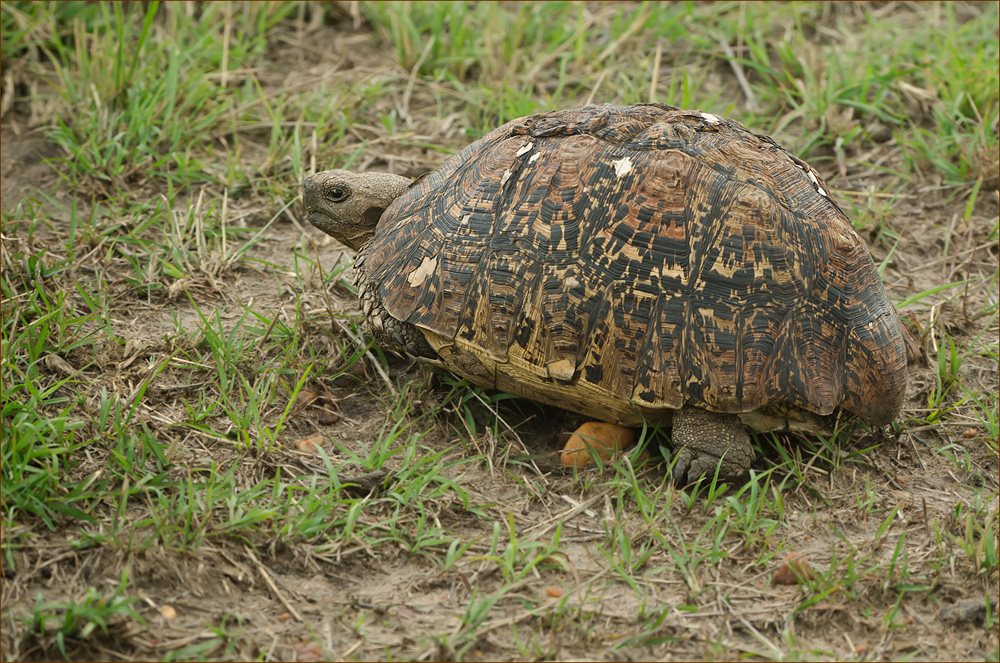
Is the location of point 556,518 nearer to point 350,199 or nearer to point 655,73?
point 350,199

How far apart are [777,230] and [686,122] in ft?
1.89

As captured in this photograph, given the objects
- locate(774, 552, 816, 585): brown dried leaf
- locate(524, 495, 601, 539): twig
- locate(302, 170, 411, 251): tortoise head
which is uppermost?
locate(302, 170, 411, 251): tortoise head

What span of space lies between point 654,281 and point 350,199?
147 centimetres

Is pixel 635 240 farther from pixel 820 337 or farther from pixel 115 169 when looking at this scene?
pixel 115 169

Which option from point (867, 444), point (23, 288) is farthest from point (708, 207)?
point (23, 288)

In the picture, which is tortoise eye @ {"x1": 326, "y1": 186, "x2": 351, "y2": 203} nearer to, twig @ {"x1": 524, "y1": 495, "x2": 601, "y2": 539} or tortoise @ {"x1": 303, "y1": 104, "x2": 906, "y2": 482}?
tortoise @ {"x1": 303, "y1": 104, "x2": 906, "y2": 482}

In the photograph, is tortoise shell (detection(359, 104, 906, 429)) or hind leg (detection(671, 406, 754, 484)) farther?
hind leg (detection(671, 406, 754, 484))

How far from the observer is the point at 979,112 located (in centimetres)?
536

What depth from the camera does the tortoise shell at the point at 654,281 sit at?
10.5 feet

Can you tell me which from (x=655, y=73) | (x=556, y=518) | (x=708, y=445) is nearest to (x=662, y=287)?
(x=708, y=445)

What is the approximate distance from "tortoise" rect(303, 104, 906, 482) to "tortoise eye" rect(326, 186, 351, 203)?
1.83 feet

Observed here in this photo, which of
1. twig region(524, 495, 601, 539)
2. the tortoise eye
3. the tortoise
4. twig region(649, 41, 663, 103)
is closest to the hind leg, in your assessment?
the tortoise

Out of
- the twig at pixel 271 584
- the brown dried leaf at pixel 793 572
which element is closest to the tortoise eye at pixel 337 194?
the twig at pixel 271 584

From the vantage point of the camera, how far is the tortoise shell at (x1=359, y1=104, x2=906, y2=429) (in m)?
3.19
